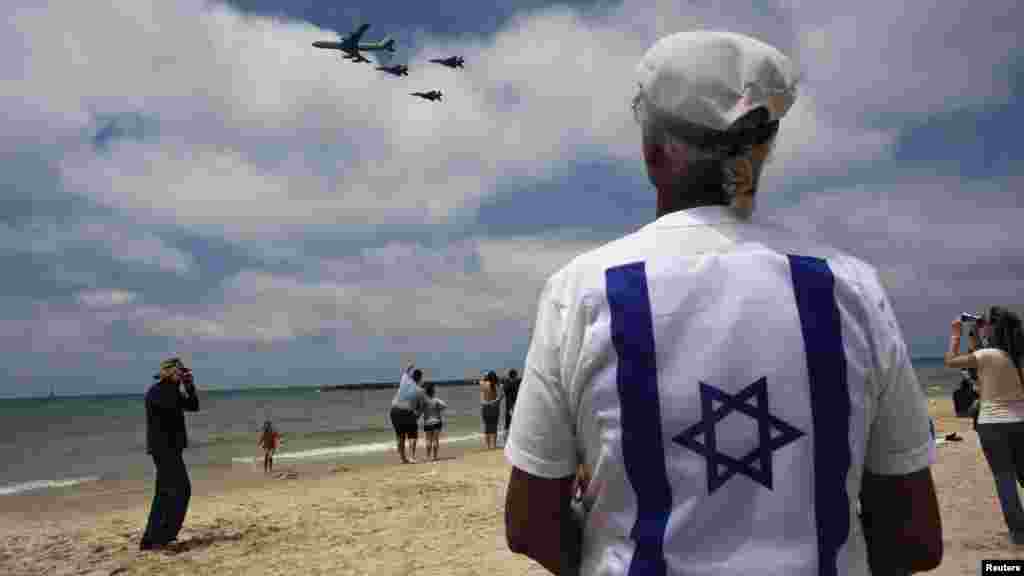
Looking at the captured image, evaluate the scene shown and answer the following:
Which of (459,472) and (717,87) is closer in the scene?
(717,87)

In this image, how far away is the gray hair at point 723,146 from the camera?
138 cm

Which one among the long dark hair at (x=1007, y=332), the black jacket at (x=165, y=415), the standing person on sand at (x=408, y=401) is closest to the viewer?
the long dark hair at (x=1007, y=332)

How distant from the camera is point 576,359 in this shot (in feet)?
4.30

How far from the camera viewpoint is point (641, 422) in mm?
1273

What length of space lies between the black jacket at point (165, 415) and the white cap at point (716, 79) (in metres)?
7.91

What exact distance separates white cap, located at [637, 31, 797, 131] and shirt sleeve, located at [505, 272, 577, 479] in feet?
1.42

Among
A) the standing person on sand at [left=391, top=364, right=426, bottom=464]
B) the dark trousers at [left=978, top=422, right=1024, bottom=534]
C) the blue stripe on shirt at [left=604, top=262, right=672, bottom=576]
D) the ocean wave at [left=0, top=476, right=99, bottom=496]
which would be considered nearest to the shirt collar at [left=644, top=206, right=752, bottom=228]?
the blue stripe on shirt at [left=604, top=262, right=672, bottom=576]

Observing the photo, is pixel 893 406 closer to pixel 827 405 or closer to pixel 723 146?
pixel 827 405

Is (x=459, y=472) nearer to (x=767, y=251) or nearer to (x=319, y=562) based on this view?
(x=319, y=562)

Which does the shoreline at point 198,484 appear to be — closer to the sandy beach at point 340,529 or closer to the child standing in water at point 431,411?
the sandy beach at point 340,529

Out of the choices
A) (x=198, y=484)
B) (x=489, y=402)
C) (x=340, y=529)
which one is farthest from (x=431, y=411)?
(x=340, y=529)

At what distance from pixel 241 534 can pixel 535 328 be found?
9619 millimetres

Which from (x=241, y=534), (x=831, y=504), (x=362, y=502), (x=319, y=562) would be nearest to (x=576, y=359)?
(x=831, y=504)

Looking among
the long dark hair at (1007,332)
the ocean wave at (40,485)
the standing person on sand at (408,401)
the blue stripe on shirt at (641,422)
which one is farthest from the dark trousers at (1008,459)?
the ocean wave at (40,485)
